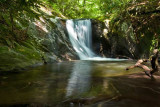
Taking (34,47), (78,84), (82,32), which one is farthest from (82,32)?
(78,84)

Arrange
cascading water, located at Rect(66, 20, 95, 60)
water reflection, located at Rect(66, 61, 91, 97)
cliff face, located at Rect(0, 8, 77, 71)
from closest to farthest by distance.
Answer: water reflection, located at Rect(66, 61, 91, 97) < cliff face, located at Rect(0, 8, 77, 71) < cascading water, located at Rect(66, 20, 95, 60)

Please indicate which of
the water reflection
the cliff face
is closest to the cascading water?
the cliff face

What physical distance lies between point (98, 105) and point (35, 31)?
21.6ft

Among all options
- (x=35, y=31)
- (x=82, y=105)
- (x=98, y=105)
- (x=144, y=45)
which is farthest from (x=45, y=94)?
(x=144, y=45)

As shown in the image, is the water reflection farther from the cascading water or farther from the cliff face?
the cascading water

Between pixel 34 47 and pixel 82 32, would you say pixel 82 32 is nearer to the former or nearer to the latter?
pixel 82 32

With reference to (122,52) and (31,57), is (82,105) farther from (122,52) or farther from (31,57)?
(122,52)

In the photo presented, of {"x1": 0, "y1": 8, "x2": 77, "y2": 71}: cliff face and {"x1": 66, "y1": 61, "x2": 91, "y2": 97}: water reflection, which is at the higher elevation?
{"x1": 0, "y1": 8, "x2": 77, "y2": 71}: cliff face

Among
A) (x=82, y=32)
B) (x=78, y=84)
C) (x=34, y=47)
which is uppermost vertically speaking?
(x=82, y=32)

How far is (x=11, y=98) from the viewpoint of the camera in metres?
1.86

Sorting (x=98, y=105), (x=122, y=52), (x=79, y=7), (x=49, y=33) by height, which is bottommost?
(x=122, y=52)

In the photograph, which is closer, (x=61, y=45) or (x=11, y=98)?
(x=11, y=98)

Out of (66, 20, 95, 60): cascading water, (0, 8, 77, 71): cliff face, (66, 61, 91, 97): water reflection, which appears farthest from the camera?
(66, 20, 95, 60): cascading water

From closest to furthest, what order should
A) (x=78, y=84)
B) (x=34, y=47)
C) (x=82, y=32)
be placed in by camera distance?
1. (x=78, y=84)
2. (x=34, y=47)
3. (x=82, y=32)
